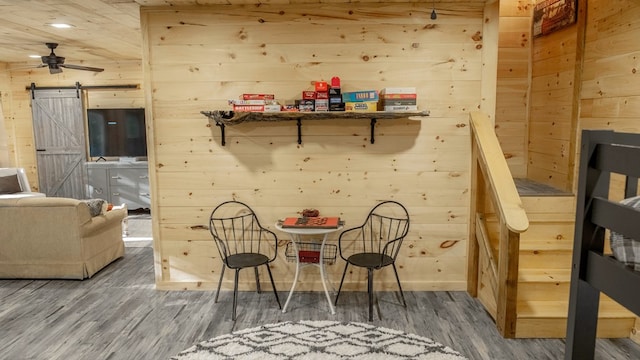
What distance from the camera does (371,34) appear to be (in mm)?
3590

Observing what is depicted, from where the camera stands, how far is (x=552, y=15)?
12.9 ft

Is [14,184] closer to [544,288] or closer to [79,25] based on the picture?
[79,25]

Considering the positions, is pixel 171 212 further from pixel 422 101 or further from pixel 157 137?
pixel 422 101

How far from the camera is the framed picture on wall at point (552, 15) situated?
12.0 feet

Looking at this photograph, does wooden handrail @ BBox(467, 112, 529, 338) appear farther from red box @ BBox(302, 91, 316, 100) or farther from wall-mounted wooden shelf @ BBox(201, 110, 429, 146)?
red box @ BBox(302, 91, 316, 100)

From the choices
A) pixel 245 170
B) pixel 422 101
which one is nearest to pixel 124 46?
pixel 245 170

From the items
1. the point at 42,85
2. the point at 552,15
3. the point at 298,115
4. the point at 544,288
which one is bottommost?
the point at 544,288

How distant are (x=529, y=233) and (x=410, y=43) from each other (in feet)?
5.70

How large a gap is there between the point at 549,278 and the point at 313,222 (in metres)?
1.72

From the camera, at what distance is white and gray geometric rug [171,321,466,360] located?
8.96 feet

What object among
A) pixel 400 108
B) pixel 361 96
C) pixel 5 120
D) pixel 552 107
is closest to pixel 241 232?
pixel 361 96

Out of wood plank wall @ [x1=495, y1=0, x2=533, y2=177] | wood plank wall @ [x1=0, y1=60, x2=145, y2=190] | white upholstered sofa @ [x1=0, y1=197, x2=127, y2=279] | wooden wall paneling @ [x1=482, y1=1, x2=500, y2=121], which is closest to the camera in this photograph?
wooden wall paneling @ [x1=482, y1=1, x2=500, y2=121]

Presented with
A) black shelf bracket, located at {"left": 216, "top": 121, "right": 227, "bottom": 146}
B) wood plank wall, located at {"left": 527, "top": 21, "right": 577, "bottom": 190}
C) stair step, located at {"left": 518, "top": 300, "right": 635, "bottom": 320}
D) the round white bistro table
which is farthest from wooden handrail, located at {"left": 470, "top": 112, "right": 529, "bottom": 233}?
black shelf bracket, located at {"left": 216, "top": 121, "right": 227, "bottom": 146}

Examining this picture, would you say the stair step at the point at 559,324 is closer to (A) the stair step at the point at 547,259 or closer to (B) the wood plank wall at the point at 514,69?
(A) the stair step at the point at 547,259
